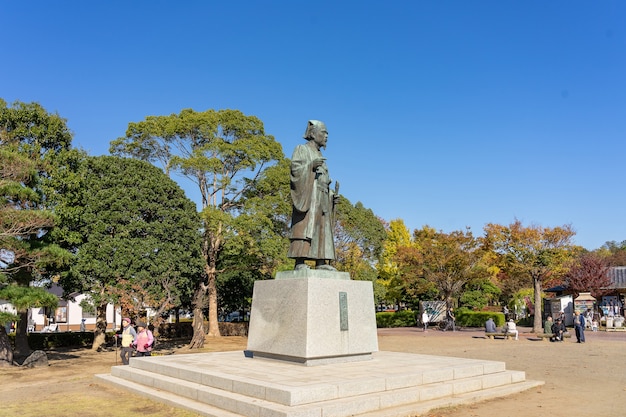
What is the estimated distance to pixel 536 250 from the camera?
25.3m

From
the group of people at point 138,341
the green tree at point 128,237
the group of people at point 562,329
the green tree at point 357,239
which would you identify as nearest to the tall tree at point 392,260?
the green tree at point 357,239

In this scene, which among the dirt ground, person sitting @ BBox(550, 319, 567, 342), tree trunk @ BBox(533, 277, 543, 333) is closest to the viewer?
the dirt ground

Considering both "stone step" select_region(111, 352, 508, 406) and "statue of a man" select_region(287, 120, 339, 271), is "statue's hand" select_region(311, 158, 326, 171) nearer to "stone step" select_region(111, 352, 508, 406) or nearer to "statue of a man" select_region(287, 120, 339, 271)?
"statue of a man" select_region(287, 120, 339, 271)

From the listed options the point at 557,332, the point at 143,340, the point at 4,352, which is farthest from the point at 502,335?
the point at 4,352

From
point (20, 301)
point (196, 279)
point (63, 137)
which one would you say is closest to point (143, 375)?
point (20, 301)

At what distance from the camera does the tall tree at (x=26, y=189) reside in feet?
41.1

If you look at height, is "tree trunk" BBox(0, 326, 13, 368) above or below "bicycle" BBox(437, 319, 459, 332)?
above

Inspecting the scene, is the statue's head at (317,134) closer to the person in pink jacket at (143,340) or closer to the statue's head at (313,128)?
the statue's head at (313,128)

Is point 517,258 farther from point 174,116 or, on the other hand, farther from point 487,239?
point 174,116

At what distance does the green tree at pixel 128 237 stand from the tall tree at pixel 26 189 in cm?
114

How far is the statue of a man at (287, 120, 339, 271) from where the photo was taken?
9500 mm

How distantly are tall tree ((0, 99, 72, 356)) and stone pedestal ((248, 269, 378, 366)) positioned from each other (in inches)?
270

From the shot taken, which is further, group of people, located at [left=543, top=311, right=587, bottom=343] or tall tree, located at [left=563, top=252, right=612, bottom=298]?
tall tree, located at [left=563, top=252, right=612, bottom=298]

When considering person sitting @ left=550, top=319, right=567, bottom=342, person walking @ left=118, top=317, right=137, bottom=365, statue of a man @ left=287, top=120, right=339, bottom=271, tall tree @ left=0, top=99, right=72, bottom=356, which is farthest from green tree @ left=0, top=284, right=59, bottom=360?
person sitting @ left=550, top=319, right=567, bottom=342
